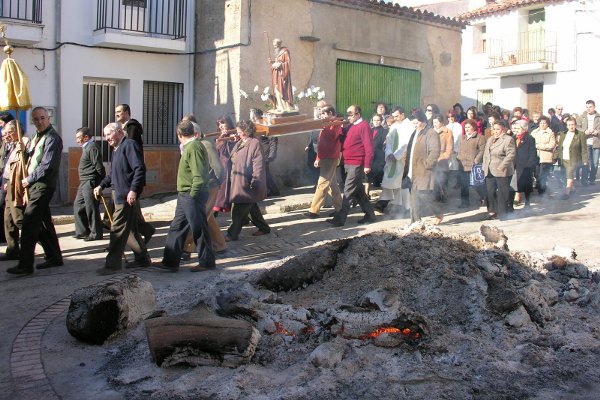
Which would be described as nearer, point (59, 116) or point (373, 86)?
point (59, 116)

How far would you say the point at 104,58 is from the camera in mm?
14586

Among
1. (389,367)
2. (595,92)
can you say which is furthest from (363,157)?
(595,92)

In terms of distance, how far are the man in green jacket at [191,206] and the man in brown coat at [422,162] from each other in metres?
3.50

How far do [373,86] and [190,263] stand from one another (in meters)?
9.65

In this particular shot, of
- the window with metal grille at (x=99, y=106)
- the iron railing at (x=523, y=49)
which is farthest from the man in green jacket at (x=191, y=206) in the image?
the iron railing at (x=523, y=49)

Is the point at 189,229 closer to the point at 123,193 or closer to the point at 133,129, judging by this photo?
the point at 123,193

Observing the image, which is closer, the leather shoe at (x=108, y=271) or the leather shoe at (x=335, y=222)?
the leather shoe at (x=108, y=271)

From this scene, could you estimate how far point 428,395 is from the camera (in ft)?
14.1

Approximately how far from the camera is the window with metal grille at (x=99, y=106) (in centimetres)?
1466

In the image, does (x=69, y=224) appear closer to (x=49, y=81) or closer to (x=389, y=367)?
(x=49, y=81)

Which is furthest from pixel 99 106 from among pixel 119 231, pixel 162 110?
pixel 119 231

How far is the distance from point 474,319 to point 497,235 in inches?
80.4

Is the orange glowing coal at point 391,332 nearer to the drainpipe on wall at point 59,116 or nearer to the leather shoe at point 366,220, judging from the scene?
the leather shoe at point 366,220

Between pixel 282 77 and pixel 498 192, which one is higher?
pixel 282 77
